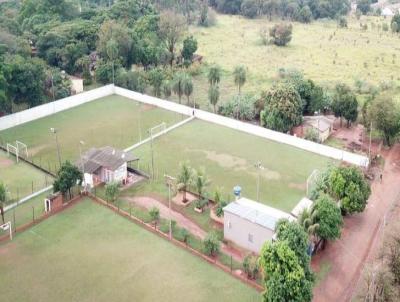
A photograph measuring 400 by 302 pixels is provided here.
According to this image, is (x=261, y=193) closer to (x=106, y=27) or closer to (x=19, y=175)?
(x=19, y=175)

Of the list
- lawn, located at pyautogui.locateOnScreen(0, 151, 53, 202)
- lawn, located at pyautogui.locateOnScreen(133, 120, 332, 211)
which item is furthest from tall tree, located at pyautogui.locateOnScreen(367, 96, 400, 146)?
A: lawn, located at pyautogui.locateOnScreen(0, 151, 53, 202)

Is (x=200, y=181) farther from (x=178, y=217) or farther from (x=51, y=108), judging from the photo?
(x=51, y=108)

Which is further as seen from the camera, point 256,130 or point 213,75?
point 213,75

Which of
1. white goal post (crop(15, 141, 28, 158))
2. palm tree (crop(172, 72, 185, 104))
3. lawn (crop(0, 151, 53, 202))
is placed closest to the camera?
lawn (crop(0, 151, 53, 202))

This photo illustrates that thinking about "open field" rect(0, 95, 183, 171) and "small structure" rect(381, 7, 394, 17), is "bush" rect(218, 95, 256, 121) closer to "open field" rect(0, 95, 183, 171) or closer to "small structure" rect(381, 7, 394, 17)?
"open field" rect(0, 95, 183, 171)

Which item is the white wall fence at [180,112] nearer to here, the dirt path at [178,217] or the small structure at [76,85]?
the small structure at [76,85]

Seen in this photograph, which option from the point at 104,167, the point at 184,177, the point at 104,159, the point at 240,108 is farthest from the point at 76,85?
the point at 184,177

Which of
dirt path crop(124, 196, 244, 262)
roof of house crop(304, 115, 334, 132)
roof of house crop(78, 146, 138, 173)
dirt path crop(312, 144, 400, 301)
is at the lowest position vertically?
dirt path crop(312, 144, 400, 301)
